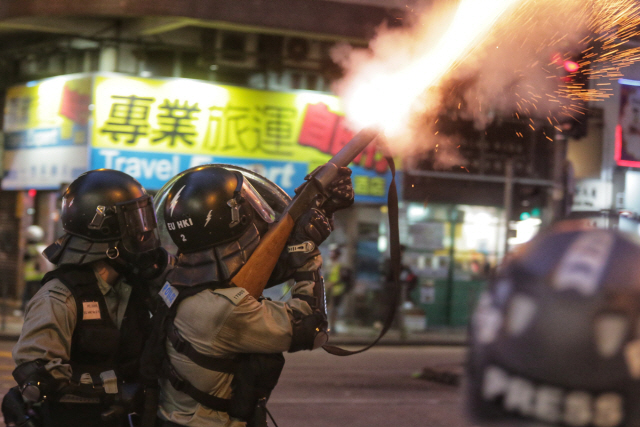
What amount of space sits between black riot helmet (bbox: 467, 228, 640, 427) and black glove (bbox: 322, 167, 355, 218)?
2.05 meters

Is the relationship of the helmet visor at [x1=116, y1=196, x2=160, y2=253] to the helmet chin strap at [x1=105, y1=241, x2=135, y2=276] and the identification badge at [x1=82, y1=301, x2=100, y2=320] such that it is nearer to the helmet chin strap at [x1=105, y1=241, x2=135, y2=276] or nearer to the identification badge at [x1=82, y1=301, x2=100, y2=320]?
the helmet chin strap at [x1=105, y1=241, x2=135, y2=276]

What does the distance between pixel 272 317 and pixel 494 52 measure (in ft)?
10.8

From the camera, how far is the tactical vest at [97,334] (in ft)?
11.3

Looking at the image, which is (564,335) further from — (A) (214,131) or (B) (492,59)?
(A) (214,131)

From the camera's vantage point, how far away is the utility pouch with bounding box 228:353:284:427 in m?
3.07

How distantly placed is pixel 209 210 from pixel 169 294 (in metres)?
0.37

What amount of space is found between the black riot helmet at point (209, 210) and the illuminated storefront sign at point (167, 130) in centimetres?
1227

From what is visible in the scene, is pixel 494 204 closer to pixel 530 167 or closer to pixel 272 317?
pixel 530 167

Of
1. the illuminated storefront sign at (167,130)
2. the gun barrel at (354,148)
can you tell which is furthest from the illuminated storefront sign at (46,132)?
the gun barrel at (354,148)

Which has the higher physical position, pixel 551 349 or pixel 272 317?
pixel 551 349

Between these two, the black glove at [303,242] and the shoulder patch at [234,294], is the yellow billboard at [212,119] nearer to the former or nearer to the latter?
the black glove at [303,242]

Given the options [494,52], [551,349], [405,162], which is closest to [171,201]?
[551,349]

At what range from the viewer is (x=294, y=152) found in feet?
54.3

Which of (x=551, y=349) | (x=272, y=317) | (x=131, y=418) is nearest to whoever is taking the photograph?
(x=551, y=349)
